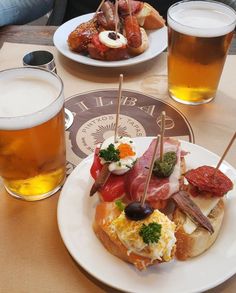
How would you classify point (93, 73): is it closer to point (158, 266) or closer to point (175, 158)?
point (175, 158)

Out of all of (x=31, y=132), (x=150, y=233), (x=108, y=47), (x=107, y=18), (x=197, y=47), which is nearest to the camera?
(x=150, y=233)

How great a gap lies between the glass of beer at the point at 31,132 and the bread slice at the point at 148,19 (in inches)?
30.9

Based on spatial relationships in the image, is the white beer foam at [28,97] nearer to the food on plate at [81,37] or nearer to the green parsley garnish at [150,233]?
the green parsley garnish at [150,233]

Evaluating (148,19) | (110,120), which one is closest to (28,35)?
(148,19)

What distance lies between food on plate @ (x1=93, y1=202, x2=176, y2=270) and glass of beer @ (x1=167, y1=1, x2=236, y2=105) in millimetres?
622

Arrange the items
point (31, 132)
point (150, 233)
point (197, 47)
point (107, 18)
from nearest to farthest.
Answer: point (150, 233) < point (31, 132) < point (197, 47) < point (107, 18)

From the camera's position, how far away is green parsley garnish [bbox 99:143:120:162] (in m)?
0.92

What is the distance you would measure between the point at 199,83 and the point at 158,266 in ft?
2.27

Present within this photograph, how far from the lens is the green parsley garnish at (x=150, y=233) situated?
0.74 meters

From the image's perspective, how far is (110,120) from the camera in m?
1.24

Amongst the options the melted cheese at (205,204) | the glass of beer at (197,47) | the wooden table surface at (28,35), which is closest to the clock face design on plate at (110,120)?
the glass of beer at (197,47)

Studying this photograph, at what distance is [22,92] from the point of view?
36.6 inches

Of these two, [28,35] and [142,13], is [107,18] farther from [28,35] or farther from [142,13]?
[28,35]

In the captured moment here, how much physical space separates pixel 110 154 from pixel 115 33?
2.31 feet
